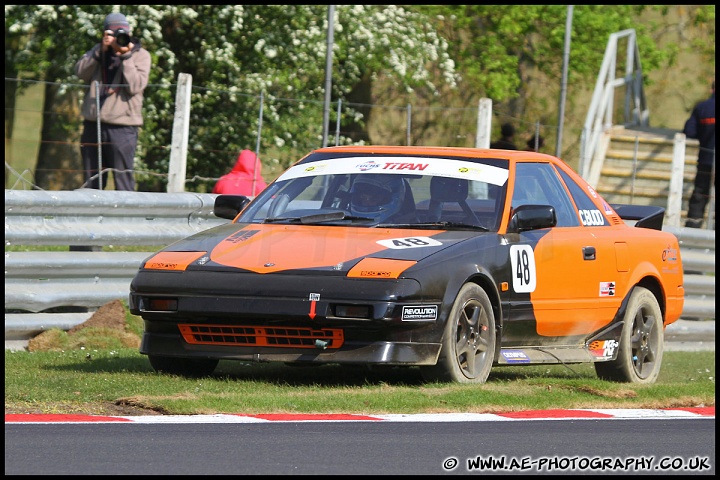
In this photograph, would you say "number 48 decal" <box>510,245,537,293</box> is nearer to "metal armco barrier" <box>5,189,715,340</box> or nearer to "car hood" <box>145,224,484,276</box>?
"car hood" <box>145,224,484,276</box>

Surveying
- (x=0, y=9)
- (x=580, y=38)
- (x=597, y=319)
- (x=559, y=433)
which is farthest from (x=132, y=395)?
(x=580, y=38)

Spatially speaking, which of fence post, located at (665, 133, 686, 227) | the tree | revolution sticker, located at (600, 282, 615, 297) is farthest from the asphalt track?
the tree

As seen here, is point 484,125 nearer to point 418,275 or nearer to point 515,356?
point 515,356

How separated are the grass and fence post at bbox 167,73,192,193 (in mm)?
3071

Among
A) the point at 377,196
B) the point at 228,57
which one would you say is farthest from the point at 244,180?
the point at 228,57

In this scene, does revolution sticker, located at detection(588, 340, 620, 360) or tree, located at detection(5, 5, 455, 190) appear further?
tree, located at detection(5, 5, 455, 190)

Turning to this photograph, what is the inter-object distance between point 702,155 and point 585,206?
9.55 metres

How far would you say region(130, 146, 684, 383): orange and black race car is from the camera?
8820 mm

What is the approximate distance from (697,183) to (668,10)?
1299cm

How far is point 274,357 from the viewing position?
8945 mm

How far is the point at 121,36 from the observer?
14180 millimetres

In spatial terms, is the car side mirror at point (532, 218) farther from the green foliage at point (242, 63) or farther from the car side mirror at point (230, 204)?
the green foliage at point (242, 63)

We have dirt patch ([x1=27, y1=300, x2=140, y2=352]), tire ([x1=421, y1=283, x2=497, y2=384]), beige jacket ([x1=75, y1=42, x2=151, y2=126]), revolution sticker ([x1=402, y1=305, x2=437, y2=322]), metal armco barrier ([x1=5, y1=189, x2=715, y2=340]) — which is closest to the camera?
revolution sticker ([x1=402, y1=305, x2=437, y2=322])

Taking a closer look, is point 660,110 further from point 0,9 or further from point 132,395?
point 132,395
